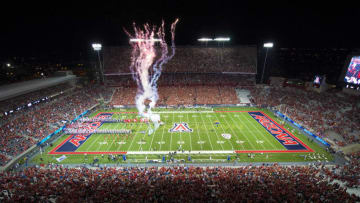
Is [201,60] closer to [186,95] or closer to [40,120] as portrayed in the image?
[186,95]

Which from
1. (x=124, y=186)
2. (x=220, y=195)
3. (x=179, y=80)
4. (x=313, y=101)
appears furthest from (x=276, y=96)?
(x=124, y=186)

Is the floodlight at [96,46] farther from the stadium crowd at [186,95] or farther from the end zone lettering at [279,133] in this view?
the end zone lettering at [279,133]

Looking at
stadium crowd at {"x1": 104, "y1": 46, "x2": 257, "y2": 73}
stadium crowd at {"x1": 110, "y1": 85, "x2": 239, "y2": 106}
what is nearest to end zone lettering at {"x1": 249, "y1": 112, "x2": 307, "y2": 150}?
stadium crowd at {"x1": 110, "y1": 85, "x2": 239, "y2": 106}

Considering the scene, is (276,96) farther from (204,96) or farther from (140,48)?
(140,48)

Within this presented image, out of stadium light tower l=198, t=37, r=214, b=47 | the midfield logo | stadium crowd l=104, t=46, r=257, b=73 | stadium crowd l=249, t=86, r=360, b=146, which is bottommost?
the midfield logo

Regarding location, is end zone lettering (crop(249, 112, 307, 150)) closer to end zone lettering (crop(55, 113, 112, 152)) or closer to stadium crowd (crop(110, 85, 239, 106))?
stadium crowd (crop(110, 85, 239, 106))

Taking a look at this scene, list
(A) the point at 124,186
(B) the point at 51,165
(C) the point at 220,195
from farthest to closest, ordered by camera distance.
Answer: (B) the point at 51,165 < (A) the point at 124,186 < (C) the point at 220,195

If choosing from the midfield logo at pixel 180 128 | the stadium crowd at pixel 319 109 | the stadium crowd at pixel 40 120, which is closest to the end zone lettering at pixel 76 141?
the stadium crowd at pixel 40 120
